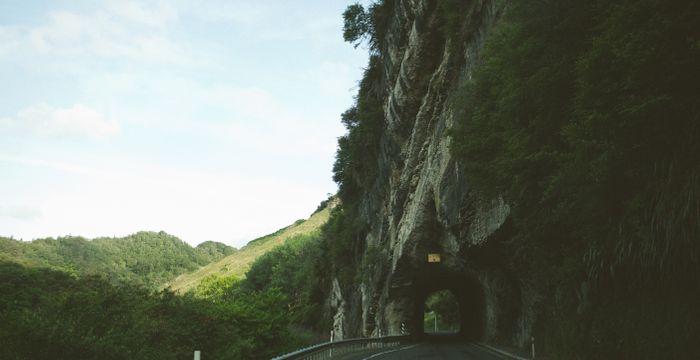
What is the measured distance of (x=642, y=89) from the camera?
9031 millimetres

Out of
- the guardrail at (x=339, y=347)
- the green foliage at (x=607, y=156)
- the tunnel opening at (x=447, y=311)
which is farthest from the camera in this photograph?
the tunnel opening at (x=447, y=311)

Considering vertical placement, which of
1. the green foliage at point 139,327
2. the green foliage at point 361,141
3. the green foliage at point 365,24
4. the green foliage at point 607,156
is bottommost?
the green foliage at point 139,327

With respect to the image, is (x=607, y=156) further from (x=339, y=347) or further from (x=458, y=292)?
(x=458, y=292)

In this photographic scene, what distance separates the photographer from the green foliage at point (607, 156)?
8.60 meters

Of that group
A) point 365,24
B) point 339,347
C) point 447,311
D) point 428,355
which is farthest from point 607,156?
point 447,311

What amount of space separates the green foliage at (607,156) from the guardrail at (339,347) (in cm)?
753

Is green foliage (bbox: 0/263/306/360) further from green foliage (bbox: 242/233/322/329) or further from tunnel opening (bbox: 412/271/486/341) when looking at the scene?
green foliage (bbox: 242/233/322/329)

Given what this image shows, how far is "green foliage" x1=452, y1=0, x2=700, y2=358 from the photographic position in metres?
8.60

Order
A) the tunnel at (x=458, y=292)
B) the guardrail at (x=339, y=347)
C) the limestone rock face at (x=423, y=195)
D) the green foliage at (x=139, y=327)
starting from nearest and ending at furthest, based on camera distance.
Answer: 1. the green foliage at (x=139, y=327)
2. the guardrail at (x=339, y=347)
3. the limestone rock face at (x=423, y=195)
4. the tunnel at (x=458, y=292)

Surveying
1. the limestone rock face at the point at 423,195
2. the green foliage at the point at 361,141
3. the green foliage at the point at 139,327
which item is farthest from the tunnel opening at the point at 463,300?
the green foliage at the point at 139,327

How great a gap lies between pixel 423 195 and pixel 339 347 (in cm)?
1272

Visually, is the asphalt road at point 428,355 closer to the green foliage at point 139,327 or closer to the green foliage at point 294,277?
the green foliage at point 139,327

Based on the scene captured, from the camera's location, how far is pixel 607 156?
10180 millimetres

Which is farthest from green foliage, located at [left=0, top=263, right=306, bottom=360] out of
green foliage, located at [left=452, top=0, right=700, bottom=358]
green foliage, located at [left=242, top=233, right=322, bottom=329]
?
green foliage, located at [left=242, top=233, right=322, bottom=329]
